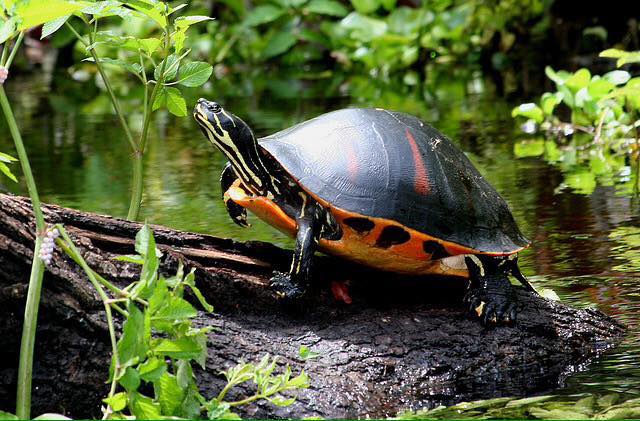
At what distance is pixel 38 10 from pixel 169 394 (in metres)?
0.80

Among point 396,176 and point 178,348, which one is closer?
point 178,348

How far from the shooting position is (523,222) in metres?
4.58

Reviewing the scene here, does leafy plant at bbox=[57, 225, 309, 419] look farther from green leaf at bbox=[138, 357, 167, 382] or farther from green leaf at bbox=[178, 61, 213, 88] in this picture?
green leaf at bbox=[178, 61, 213, 88]

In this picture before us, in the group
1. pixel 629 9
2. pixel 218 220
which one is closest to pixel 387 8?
pixel 629 9

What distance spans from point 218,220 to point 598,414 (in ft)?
8.87

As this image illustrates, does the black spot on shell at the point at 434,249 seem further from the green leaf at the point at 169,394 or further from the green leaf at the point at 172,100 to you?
the green leaf at the point at 169,394

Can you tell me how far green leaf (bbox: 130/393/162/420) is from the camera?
2.05m

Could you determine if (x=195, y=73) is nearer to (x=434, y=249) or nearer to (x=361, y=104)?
(x=434, y=249)

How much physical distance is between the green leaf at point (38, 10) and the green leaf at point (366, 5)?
10265 millimetres

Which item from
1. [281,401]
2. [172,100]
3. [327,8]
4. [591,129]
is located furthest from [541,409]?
[327,8]

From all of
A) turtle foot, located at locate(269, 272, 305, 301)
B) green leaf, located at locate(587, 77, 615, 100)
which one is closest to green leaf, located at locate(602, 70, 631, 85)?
green leaf, located at locate(587, 77, 615, 100)

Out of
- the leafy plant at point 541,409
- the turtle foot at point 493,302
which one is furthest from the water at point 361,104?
the turtle foot at point 493,302

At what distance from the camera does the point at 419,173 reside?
2.89m

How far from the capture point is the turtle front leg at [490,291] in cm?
279
